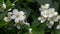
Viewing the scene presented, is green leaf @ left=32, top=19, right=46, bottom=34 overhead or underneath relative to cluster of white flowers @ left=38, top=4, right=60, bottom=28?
underneath

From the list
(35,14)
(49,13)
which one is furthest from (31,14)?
(49,13)

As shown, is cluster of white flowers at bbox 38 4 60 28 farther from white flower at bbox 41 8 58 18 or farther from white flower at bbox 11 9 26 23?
white flower at bbox 11 9 26 23

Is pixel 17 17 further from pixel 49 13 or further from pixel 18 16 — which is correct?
pixel 49 13

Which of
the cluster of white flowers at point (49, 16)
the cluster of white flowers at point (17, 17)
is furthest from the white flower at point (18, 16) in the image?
the cluster of white flowers at point (49, 16)

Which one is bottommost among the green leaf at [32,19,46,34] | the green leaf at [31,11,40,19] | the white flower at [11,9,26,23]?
the green leaf at [32,19,46,34]

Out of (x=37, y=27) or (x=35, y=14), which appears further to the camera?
(x=35, y=14)

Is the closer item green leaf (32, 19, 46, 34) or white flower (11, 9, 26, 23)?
green leaf (32, 19, 46, 34)

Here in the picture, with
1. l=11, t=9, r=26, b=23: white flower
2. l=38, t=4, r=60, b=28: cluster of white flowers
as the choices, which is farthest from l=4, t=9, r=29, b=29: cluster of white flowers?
l=38, t=4, r=60, b=28: cluster of white flowers

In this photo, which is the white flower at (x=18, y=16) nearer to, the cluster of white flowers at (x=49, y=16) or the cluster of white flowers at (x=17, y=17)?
the cluster of white flowers at (x=17, y=17)

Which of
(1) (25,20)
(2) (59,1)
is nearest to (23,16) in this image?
(1) (25,20)

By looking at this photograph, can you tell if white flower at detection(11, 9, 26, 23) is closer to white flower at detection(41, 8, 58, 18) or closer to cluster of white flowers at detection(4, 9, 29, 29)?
cluster of white flowers at detection(4, 9, 29, 29)
